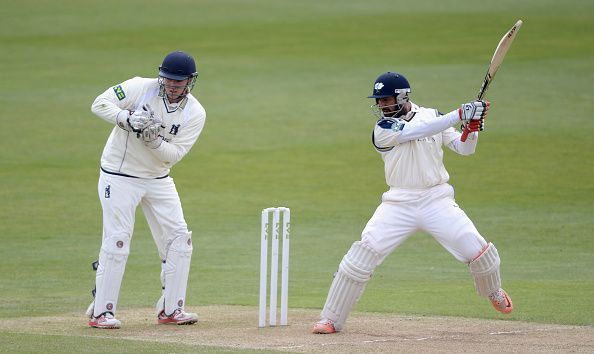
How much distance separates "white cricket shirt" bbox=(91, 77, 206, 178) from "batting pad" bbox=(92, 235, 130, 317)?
1.84 ft

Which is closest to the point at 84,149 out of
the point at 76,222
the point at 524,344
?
the point at 76,222

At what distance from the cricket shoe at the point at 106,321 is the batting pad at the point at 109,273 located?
32 mm

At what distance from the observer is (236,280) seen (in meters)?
11.7

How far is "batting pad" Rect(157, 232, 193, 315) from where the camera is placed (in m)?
8.82

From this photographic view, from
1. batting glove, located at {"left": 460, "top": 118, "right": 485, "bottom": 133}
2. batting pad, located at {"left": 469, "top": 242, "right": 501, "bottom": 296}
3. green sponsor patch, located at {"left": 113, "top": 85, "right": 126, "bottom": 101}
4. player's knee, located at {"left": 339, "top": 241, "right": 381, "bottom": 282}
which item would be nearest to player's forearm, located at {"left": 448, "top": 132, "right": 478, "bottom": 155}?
batting glove, located at {"left": 460, "top": 118, "right": 485, "bottom": 133}

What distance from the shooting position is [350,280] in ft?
27.3

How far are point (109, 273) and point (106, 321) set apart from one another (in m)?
0.37

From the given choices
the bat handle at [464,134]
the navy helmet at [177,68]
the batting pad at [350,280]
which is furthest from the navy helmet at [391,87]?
the navy helmet at [177,68]

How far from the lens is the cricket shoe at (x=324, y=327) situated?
8.34 m

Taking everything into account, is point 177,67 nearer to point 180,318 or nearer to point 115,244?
point 115,244

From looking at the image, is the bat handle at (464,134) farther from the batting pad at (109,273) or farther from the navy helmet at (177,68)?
the batting pad at (109,273)

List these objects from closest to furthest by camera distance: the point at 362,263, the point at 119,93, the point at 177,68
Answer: the point at 362,263 < the point at 177,68 < the point at 119,93

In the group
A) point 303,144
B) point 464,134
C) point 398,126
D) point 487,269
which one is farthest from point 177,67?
point 303,144

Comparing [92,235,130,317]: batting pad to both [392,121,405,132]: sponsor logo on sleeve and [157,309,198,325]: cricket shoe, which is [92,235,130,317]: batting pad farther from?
[392,121,405,132]: sponsor logo on sleeve
